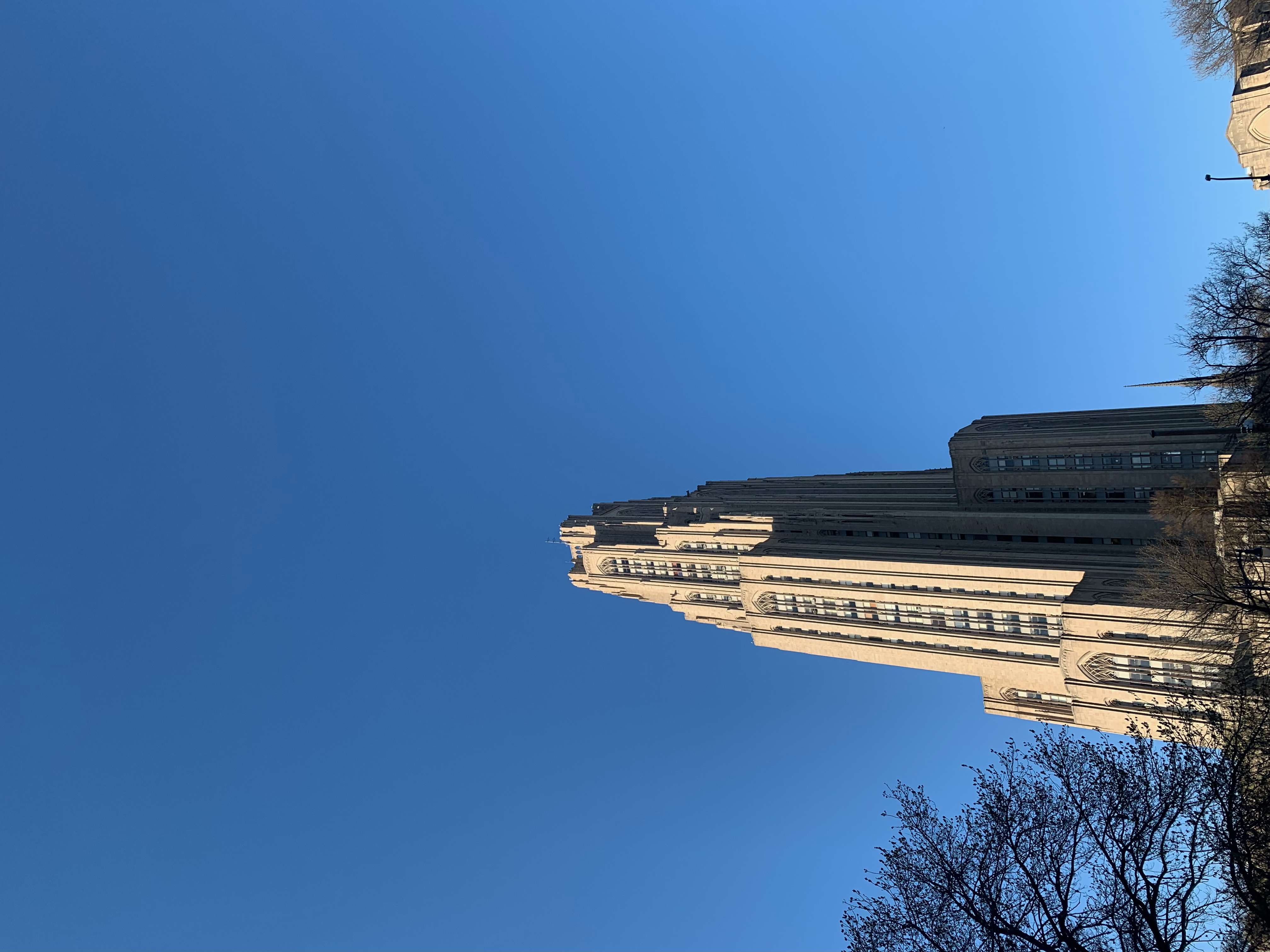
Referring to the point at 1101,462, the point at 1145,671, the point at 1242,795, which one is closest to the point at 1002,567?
the point at 1145,671

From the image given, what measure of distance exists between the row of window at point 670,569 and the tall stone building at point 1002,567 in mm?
504

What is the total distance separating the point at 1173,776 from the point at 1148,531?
42.8 metres

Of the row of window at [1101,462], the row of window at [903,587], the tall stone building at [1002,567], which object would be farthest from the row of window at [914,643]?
the row of window at [1101,462]

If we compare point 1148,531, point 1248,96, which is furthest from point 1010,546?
point 1248,96

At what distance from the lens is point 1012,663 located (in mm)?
60750

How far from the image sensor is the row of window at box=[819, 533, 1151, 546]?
62688mm

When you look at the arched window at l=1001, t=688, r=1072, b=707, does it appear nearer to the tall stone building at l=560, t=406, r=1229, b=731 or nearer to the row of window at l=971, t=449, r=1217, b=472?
the tall stone building at l=560, t=406, r=1229, b=731

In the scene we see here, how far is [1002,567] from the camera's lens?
6066 centimetres

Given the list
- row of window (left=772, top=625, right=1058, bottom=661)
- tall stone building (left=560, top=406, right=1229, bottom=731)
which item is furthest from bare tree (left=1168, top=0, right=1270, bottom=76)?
row of window (left=772, top=625, right=1058, bottom=661)

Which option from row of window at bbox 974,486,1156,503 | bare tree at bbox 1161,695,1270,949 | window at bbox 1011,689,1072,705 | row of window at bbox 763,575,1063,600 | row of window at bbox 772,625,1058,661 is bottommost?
bare tree at bbox 1161,695,1270,949

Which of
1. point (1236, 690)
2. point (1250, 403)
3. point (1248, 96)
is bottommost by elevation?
point (1236, 690)

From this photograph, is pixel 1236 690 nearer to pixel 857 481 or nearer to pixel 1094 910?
pixel 1094 910

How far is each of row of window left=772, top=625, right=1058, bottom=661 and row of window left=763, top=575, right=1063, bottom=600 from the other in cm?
515

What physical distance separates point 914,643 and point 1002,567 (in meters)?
12.3
